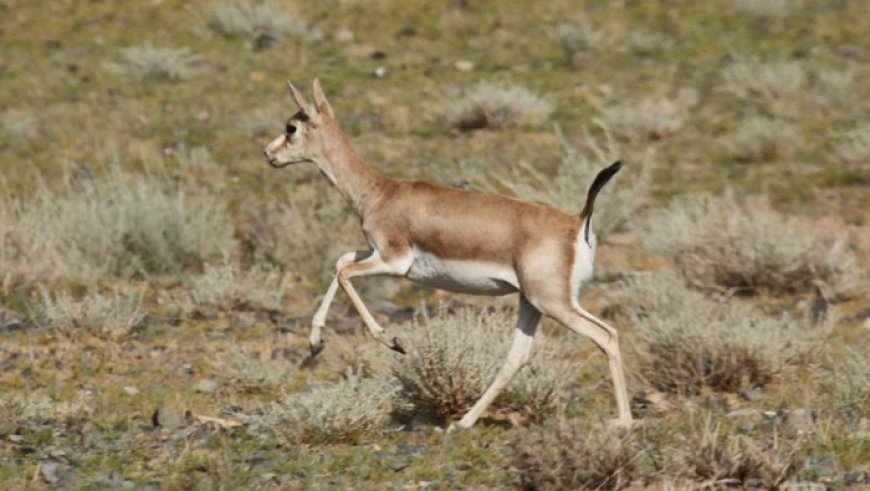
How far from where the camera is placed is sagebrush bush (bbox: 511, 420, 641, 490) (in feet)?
21.9

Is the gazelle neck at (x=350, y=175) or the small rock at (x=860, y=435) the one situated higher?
the gazelle neck at (x=350, y=175)

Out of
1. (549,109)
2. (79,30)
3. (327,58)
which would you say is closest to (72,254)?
(549,109)

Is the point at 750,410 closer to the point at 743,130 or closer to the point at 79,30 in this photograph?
the point at 743,130

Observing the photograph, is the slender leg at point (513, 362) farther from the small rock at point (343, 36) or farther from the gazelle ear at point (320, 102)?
the small rock at point (343, 36)

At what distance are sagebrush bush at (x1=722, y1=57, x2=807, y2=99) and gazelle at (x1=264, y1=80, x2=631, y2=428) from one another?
13062 millimetres

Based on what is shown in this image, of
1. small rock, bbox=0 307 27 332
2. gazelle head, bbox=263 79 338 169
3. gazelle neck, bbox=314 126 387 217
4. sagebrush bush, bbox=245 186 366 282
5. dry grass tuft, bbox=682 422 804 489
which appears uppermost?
gazelle head, bbox=263 79 338 169

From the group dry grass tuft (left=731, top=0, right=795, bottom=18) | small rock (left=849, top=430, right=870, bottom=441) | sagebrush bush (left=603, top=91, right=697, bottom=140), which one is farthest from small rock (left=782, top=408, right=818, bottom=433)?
dry grass tuft (left=731, top=0, right=795, bottom=18)

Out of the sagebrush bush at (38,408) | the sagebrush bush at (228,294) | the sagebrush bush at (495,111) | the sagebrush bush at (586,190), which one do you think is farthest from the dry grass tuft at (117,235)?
the sagebrush bush at (495,111)

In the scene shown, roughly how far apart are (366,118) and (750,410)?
37.6 ft

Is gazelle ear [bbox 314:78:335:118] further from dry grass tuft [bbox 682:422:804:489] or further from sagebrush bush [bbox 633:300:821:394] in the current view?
dry grass tuft [bbox 682:422:804:489]

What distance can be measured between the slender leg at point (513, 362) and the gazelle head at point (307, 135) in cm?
192

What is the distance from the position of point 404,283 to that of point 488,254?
542 cm

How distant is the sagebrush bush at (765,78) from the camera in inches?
819

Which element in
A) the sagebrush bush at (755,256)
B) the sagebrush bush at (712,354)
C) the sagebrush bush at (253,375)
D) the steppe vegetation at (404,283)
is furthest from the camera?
the sagebrush bush at (755,256)
